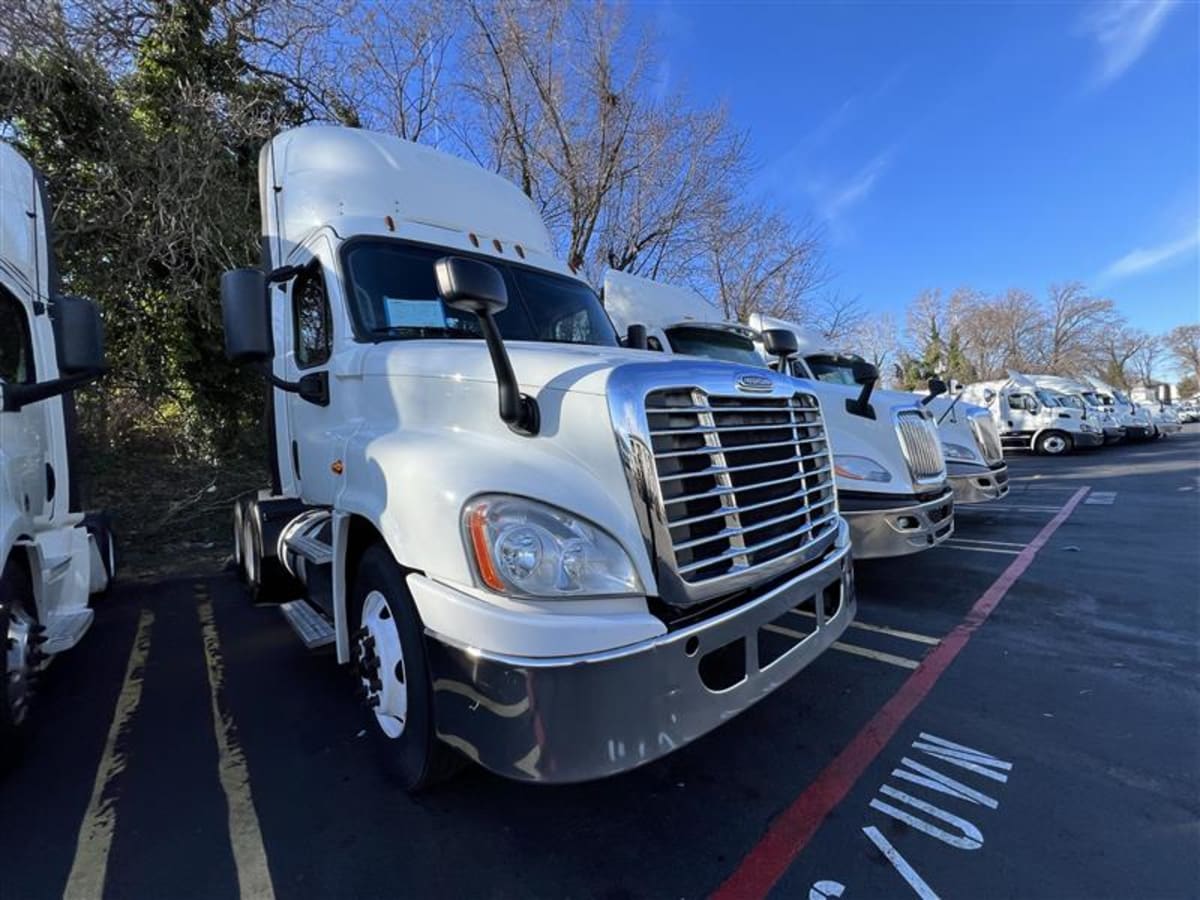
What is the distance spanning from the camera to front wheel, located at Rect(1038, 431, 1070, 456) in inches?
810

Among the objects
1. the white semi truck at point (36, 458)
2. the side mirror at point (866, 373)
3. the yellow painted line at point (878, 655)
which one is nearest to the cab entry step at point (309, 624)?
the white semi truck at point (36, 458)

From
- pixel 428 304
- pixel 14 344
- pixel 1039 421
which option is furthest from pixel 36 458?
pixel 1039 421

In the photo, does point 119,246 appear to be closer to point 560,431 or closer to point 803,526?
point 560,431

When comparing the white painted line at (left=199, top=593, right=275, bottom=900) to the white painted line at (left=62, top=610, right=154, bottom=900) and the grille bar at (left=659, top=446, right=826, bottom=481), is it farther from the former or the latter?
the grille bar at (left=659, top=446, right=826, bottom=481)

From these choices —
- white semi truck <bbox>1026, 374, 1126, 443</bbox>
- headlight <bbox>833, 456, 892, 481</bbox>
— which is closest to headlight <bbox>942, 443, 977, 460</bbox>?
headlight <bbox>833, 456, 892, 481</bbox>

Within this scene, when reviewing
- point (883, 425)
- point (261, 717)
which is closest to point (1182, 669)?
point (883, 425)

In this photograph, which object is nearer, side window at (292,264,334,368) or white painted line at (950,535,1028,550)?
side window at (292,264,334,368)

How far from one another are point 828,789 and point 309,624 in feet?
9.53

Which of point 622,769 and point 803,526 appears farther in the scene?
point 803,526

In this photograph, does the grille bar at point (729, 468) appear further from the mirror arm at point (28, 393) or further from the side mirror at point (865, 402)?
the mirror arm at point (28, 393)

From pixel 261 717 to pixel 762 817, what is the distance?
2.70 metres

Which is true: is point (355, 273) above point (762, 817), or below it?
above

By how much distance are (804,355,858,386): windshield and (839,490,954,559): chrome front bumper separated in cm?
317

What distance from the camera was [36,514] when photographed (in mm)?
4180
